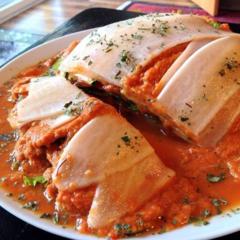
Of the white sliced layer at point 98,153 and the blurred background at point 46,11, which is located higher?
the white sliced layer at point 98,153

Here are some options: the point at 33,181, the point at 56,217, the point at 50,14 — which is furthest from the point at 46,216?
the point at 50,14

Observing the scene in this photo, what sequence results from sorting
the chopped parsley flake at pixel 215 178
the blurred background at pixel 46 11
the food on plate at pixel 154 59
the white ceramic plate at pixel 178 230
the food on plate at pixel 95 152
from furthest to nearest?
the blurred background at pixel 46 11
the food on plate at pixel 154 59
the chopped parsley flake at pixel 215 178
the food on plate at pixel 95 152
the white ceramic plate at pixel 178 230

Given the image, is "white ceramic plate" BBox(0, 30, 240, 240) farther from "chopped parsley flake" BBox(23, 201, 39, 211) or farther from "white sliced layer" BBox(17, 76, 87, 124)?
"white sliced layer" BBox(17, 76, 87, 124)

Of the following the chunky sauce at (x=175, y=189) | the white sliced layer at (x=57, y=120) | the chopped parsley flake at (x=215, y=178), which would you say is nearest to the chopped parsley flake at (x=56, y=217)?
the chunky sauce at (x=175, y=189)

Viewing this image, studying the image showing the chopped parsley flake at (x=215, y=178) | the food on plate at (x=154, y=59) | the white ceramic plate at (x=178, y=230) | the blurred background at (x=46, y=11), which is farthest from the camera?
the blurred background at (x=46, y=11)

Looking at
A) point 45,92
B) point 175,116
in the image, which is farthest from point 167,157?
point 45,92

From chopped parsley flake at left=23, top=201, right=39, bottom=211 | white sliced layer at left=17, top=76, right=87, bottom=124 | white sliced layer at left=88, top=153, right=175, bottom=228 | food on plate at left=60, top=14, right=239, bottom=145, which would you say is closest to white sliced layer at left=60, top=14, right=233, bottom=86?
food on plate at left=60, top=14, right=239, bottom=145

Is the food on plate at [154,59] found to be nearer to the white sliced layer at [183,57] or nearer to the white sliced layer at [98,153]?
the white sliced layer at [183,57]
